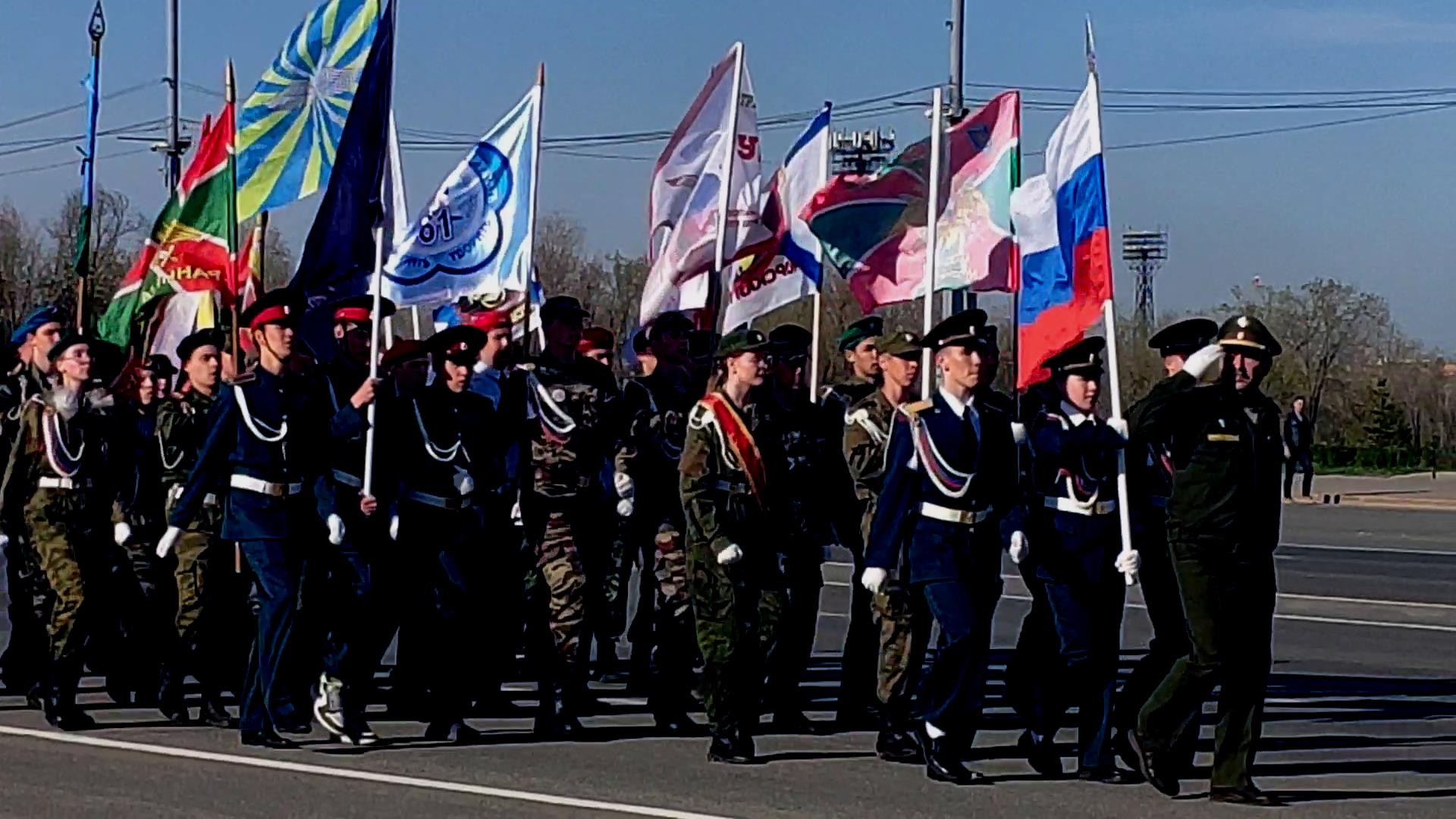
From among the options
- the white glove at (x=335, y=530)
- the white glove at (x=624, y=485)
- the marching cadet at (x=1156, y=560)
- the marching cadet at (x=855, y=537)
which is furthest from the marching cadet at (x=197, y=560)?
the marching cadet at (x=1156, y=560)

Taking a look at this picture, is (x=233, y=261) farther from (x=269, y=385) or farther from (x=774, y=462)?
(x=774, y=462)

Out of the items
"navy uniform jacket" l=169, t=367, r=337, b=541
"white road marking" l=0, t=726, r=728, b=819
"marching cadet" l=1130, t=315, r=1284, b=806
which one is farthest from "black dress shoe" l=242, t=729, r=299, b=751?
"marching cadet" l=1130, t=315, r=1284, b=806

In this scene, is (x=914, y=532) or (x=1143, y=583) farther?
(x=1143, y=583)

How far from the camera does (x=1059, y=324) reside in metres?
9.94

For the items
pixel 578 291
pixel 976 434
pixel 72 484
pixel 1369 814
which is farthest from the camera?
pixel 578 291

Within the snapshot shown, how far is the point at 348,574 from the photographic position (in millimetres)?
10117

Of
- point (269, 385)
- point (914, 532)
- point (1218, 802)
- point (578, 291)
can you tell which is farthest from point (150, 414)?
point (578, 291)

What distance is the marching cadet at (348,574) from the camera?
32.8ft

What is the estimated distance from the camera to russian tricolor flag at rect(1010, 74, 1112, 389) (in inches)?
384

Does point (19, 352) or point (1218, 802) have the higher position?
point (19, 352)

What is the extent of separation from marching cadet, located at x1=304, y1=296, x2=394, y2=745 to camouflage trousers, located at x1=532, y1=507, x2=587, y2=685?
0.77m

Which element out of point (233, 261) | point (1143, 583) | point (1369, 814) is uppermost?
point (233, 261)

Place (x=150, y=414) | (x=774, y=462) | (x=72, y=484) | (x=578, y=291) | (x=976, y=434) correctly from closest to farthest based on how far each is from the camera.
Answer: (x=976, y=434), (x=774, y=462), (x=72, y=484), (x=150, y=414), (x=578, y=291)

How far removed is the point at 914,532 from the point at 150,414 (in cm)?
450
